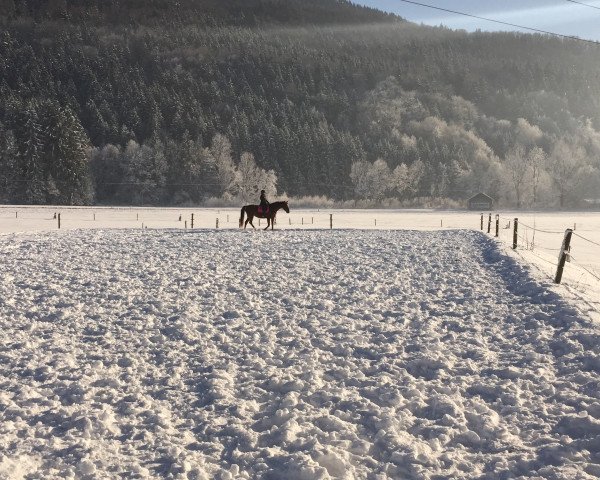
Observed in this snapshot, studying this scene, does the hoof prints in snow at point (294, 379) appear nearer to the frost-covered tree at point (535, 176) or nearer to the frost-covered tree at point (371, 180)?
the frost-covered tree at point (371, 180)

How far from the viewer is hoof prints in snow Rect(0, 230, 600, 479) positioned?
5.84 m

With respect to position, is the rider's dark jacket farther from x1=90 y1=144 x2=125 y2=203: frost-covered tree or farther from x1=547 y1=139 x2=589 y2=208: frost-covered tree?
x1=547 y1=139 x2=589 y2=208: frost-covered tree

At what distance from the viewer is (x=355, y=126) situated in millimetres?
191625

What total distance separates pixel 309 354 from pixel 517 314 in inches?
190

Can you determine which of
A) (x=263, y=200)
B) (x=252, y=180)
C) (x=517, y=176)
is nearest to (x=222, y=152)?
(x=252, y=180)

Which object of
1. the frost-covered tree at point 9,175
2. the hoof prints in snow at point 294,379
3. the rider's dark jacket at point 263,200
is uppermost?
the frost-covered tree at point 9,175

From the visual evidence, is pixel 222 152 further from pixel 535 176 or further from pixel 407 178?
pixel 535 176

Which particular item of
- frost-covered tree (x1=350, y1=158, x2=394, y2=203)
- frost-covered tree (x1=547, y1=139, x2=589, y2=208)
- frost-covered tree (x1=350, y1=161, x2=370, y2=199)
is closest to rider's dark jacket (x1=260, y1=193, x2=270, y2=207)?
frost-covered tree (x1=350, y1=158, x2=394, y2=203)

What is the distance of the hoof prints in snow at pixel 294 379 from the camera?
5840mm

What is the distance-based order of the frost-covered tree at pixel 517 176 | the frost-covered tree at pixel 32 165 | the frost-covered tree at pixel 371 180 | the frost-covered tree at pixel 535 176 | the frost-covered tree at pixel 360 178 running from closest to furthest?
the frost-covered tree at pixel 32 165 < the frost-covered tree at pixel 517 176 < the frost-covered tree at pixel 535 176 < the frost-covered tree at pixel 371 180 < the frost-covered tree at pixel 360 178

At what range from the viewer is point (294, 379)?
7816 mm

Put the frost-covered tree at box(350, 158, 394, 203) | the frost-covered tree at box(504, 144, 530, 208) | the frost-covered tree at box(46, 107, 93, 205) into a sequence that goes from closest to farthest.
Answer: the frost-covered tree at box(46, 107, 93, 205), the frost-covered tree at box(504, 144, 530, 208), the frost-covered tree at box(350, 158, 394, 203)

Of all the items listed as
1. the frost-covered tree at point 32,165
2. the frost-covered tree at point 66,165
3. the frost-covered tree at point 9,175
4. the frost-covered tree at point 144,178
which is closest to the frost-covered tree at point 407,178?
the frost-covered tree at point 144,178

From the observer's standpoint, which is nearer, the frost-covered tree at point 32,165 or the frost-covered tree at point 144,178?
the frost-covered tree at point 32,165
